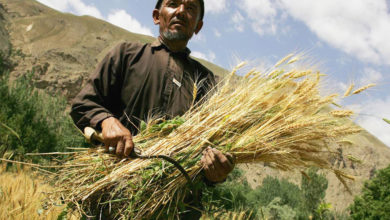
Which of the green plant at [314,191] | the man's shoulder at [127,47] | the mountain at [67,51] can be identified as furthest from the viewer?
the mountain at [67,51]

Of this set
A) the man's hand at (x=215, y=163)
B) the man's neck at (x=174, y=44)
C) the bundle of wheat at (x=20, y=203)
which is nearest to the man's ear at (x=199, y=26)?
the man's neck at (x=174, y=44)

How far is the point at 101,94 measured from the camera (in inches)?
54.8

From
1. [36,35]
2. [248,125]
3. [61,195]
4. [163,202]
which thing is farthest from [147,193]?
[36,35]

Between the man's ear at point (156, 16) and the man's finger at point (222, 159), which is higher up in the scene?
the man's ear at point (156, 16)

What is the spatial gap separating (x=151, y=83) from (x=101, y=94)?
0.26 m

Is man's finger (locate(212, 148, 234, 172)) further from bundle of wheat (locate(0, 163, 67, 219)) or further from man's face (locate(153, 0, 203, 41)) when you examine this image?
bundle of wheat (locate(0, 163, 67, 219))

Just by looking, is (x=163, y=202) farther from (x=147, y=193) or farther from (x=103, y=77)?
(x=103, y=77)

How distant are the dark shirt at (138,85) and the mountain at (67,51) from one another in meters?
0.90

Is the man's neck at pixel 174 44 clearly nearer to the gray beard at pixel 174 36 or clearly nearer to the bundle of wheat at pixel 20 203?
the gray beard at pixel 174 36

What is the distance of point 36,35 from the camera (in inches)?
1638

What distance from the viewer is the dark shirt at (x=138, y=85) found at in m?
1.40

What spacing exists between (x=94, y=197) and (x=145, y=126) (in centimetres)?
37

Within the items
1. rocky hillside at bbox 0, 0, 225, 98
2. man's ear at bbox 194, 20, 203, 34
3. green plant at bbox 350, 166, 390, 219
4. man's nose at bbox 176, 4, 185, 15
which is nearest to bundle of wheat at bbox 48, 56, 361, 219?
man's nose at bbox 176, 4, 185, 15

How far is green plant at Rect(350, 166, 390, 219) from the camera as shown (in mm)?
3561
